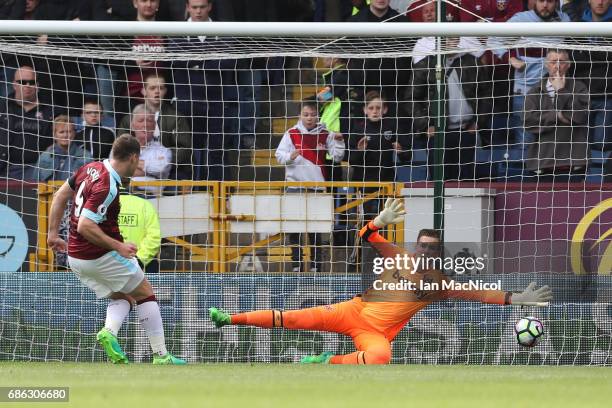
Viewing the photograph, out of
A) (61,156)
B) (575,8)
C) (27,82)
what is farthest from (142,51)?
(575,8)

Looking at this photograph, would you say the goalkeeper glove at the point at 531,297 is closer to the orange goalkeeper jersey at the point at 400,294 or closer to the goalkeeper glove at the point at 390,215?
the orange goalkeeper jersey at the point at 400,294

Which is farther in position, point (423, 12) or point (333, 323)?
point (423, 12)

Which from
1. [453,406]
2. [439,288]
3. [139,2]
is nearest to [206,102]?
[139,2]

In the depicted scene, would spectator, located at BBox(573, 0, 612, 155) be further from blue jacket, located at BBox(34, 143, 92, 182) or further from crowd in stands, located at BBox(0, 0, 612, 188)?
blue jacket, located at BBox(34, 143, 92, 182)

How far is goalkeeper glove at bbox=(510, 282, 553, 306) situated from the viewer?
38.5 ft

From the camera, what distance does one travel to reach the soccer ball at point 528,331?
11.2m

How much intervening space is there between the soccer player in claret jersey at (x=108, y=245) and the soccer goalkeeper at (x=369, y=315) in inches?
37.9

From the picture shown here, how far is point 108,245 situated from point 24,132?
4.08 m

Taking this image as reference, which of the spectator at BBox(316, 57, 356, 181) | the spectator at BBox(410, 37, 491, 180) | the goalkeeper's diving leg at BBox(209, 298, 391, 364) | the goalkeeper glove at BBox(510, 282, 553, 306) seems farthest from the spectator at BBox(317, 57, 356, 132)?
the goalkeeper glove at BBox(510, 282, 553, 306)

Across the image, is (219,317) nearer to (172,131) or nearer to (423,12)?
(172,131)

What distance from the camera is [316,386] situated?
722 centimetres

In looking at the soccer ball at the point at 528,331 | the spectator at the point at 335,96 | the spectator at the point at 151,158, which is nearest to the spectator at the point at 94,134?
the spectator at the point at 151,158

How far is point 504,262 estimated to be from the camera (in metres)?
12.7

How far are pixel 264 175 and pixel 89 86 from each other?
2.27 metres
